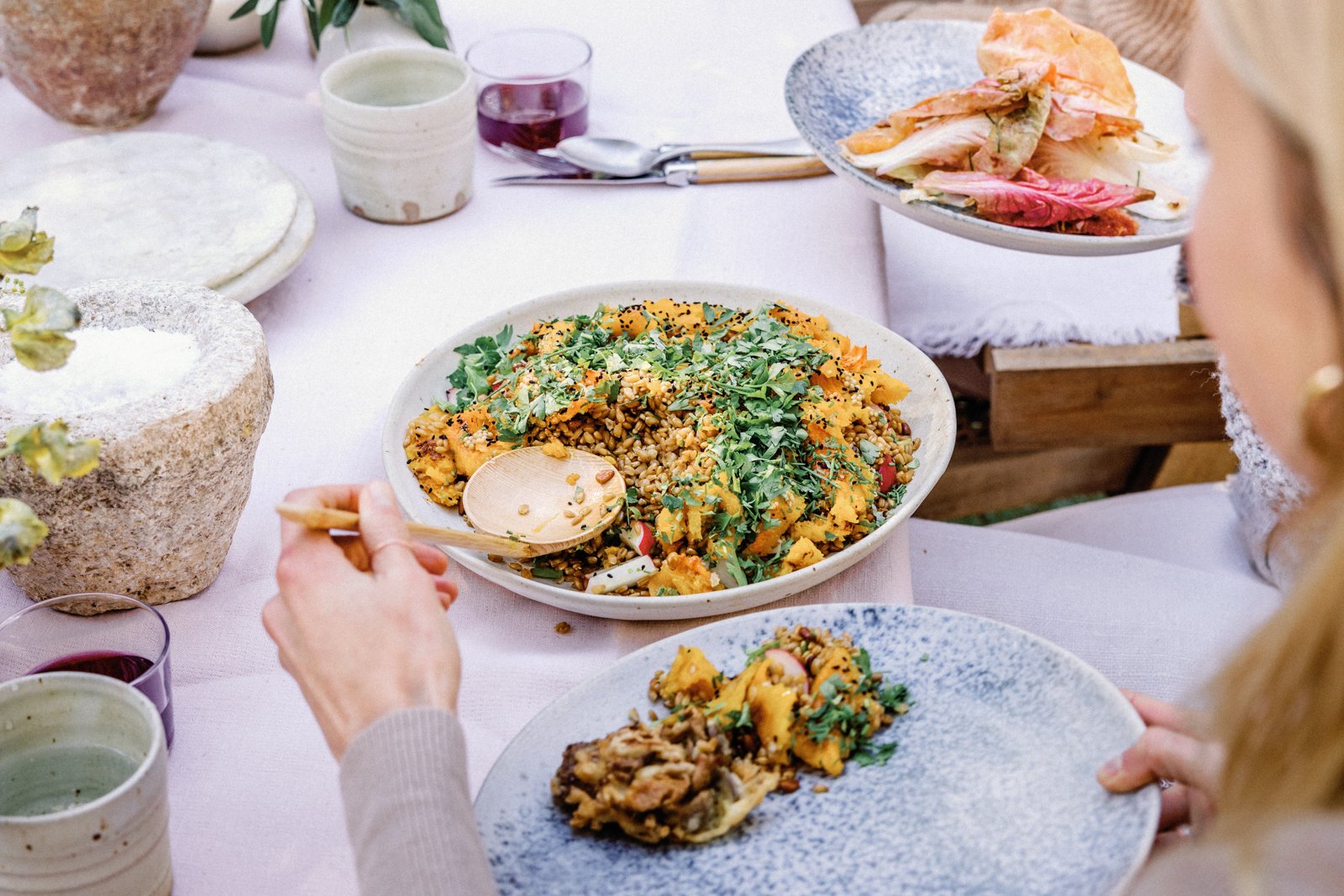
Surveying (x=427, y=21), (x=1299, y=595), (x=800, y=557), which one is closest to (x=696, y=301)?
(x=800, y=557)

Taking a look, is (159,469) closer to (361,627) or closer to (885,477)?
(361,627)

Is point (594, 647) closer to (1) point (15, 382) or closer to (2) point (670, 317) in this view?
(2) point (670, 317)

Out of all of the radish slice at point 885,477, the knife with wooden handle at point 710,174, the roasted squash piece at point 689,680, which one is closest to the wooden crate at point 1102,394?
the knife with wooden handle at point 710,174

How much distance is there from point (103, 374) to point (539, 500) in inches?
15.3

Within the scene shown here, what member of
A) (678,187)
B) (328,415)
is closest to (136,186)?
(328,415)

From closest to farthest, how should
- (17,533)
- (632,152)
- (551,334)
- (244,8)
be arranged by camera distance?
(17,533) < (551,334) < (632,152) < (244,8)

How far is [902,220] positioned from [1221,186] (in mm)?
1376

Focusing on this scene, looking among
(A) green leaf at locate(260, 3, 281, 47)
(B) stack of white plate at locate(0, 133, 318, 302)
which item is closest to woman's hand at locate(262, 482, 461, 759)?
(B) stack of white plate at locate(0, 133, 318, 302)

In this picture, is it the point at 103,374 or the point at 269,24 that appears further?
the point at 269,24

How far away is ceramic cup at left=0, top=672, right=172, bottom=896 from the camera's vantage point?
70cm

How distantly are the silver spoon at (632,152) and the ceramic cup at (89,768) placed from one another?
45.3 inches

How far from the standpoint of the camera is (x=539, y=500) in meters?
1.06

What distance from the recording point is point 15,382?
950 mm

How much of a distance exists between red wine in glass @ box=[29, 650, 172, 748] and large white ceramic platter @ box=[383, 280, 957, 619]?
26cm
